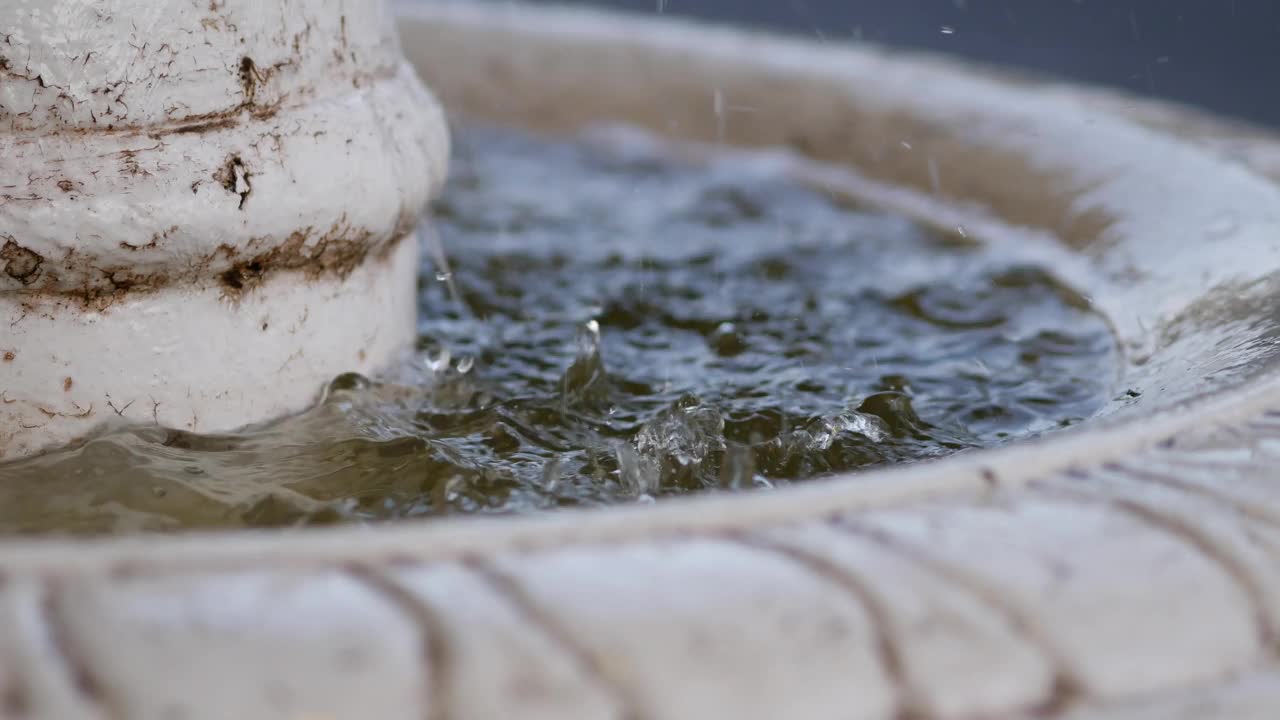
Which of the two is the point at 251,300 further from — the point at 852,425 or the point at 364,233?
the point at 852,425

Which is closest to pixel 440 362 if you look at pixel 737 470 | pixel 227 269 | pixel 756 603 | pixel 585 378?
pixel 585 378

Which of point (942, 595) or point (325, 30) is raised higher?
point (325, 30)

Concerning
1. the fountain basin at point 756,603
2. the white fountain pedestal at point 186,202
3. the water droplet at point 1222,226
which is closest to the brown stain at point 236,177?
the white fountain pedestal at point 186,202

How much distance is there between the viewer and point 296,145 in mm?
882

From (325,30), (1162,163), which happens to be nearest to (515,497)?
(325,30)

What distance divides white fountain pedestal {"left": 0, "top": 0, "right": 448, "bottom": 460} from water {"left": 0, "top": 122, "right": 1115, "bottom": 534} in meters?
0.04

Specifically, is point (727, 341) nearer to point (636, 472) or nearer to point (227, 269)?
point (636, 472)

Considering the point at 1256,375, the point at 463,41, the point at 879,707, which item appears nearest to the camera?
the point at 879,707

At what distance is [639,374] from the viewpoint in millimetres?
1148

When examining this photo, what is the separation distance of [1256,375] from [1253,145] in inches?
34.7

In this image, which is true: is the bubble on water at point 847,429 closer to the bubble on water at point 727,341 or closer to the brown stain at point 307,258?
the bubble on water at point 727,341

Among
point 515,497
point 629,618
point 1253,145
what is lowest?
point 515,497

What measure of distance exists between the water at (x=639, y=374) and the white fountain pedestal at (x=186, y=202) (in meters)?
0.04

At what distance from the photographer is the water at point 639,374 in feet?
2.75
